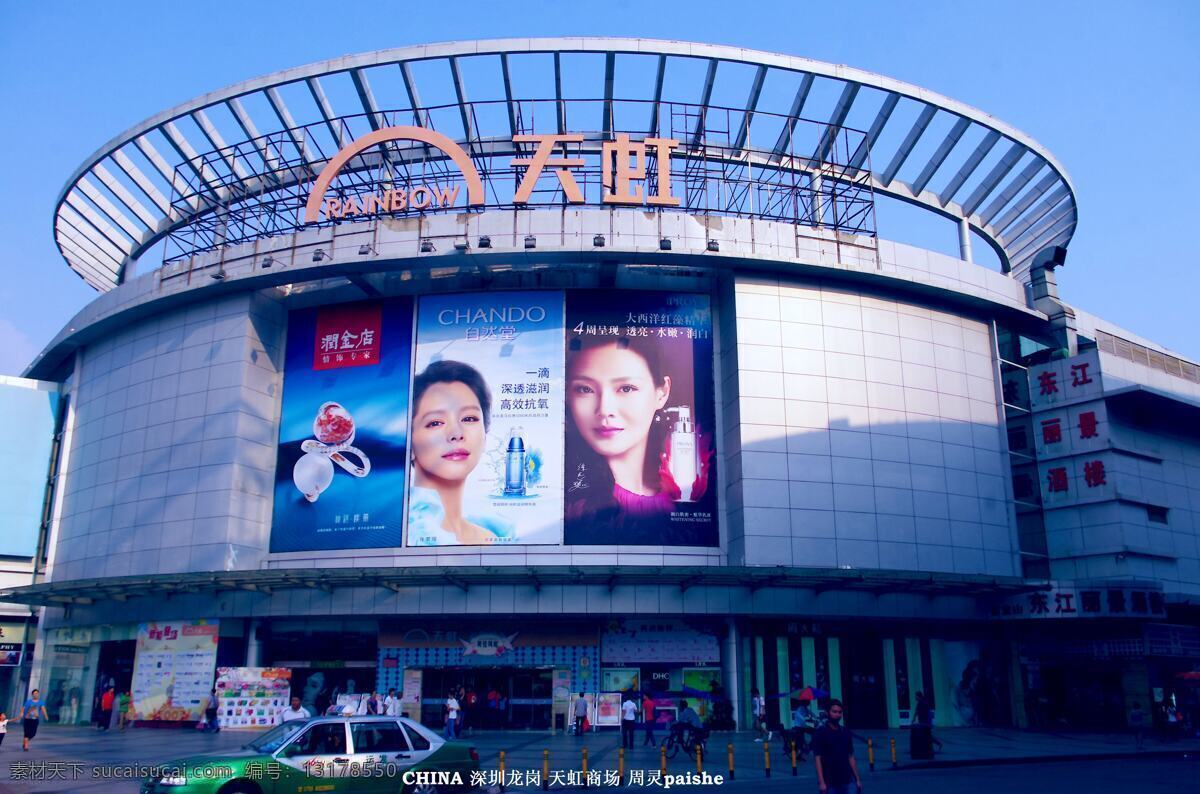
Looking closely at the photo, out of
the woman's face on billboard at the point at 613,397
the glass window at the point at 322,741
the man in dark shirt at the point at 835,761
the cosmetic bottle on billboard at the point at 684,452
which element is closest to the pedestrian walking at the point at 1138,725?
the cosmetic bottle on billboard at the point at 684,452

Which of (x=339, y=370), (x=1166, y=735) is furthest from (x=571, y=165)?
(x=1166, y=735)

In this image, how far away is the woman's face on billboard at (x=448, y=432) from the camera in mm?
38188

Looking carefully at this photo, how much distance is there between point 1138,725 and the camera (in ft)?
98.4

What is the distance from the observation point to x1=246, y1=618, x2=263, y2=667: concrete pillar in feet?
126

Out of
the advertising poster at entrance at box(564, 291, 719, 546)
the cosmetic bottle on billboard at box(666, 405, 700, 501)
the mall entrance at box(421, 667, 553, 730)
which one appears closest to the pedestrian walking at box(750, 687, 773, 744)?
the advertising poster at entrance at box(564, 291, 719, 546)

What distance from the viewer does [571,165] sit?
126 ft

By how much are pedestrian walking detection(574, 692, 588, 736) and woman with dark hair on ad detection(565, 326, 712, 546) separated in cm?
609

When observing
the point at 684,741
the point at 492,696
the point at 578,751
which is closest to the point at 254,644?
the point at 492,696

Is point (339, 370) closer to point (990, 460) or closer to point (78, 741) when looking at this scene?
point (78, 741)

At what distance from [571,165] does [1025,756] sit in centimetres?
2607

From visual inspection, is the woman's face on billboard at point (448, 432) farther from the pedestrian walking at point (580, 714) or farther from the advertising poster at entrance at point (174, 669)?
the advertising poster at entrance at point (174, 669)

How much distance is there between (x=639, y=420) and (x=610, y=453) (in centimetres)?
184

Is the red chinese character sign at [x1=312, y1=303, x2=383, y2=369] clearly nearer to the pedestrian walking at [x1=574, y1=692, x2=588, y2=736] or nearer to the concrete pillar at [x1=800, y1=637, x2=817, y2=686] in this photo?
the pedestrian walking at [x1=574, y1=692, x2=588, y2=736]

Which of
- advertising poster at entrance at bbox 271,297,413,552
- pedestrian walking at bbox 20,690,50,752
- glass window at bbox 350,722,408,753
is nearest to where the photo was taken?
glass window at bbox 350,722,408,753
